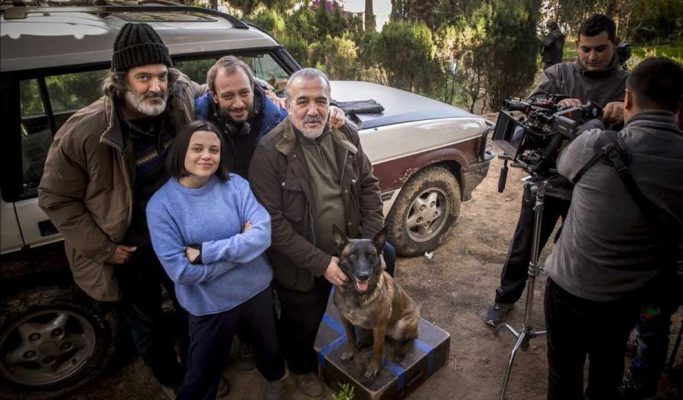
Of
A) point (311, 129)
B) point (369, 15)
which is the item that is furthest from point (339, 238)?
point (369, 15)

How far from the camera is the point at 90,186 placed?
2.37 m

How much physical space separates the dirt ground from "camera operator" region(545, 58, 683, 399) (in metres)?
0.82

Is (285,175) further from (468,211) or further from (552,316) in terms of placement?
(468,211)

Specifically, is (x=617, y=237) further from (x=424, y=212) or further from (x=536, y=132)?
(x=424, y=212)

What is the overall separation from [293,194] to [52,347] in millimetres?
2054

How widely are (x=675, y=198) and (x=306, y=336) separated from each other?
89.4 inches

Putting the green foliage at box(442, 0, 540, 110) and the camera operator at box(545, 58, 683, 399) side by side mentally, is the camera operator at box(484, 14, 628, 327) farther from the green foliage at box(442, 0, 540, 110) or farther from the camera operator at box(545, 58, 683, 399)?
the green foliage at box(442, 0, 540, 110)

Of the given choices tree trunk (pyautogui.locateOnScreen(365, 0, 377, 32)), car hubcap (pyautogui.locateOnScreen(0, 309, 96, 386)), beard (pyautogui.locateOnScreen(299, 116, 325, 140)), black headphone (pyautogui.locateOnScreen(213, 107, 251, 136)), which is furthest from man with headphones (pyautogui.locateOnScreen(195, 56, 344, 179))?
tree trunk (pyautogui.locateOnScreen(365, 0, 377, 32))

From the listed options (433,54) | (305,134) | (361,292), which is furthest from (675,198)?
(433,54)

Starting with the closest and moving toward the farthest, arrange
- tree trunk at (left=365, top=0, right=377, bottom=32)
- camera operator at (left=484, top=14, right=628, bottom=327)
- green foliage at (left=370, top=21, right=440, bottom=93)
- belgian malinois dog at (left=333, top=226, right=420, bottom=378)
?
belgian malinois dog at (left=333, top=226, right=420, bottom=378) → camera operator at (left=484, top=14, right=628, bottom=327) → green foliage at (left=370, top=21, right=440, bottom=93) → tree trunk at (left=365, top=0, right=377, bottom=32)

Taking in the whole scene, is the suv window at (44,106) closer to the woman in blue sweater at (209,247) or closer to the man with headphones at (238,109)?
the man with headphones at (238,109)

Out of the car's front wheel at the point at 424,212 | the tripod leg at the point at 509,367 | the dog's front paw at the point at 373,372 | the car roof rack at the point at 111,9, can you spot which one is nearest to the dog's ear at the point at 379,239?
the dog's front paw at the point at 373,372

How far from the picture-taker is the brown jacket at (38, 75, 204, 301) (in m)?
2.29

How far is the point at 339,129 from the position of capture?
287cm
